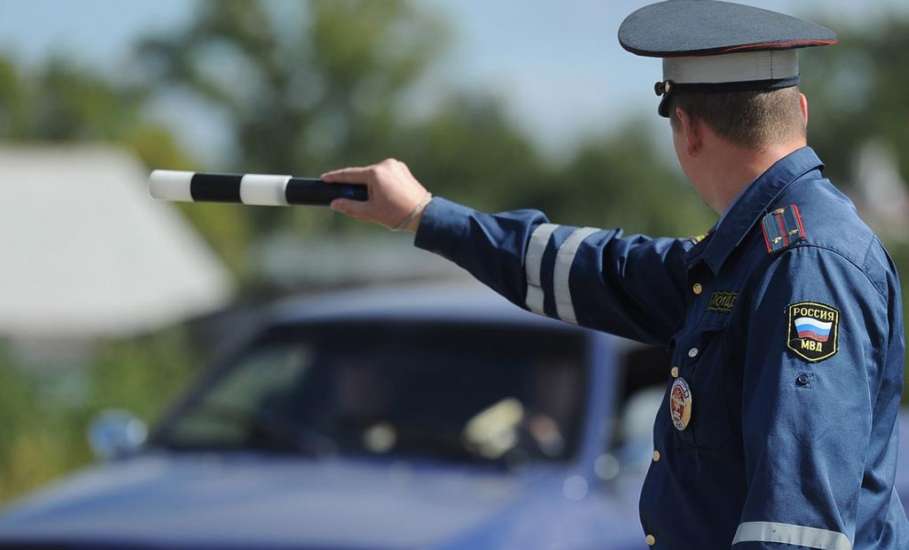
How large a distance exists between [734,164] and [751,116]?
3.0 inches

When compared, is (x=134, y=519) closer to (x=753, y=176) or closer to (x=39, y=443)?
(x=753, y=176)

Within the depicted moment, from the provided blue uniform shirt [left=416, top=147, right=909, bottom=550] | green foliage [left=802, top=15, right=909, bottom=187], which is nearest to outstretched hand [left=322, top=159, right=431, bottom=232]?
blue uniform shirt [left=416, top=147, right=909, bottom=550]

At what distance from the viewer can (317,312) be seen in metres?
5.64

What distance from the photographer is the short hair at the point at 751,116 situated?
234 cm

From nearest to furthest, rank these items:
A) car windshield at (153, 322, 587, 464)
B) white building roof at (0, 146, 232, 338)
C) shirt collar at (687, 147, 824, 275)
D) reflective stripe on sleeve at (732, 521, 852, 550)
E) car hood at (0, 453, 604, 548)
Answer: reflective stripe on sleeve at (732, 521, 852, 550), shirt collar at (687, 147, 824, 275), car hood at (0, 453, 604, 548), car windshield at (153, 322, 587, 464), white building roof at (0, 146, 232, 338)

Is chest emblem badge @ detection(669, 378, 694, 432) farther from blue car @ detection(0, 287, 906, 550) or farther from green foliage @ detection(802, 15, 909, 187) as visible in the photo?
green foliage @ detection(802, 15, 909, 187)

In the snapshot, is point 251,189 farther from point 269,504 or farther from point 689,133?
point 269,504

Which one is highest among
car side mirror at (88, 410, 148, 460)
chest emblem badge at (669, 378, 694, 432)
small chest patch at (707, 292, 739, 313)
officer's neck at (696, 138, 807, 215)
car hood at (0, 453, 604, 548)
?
officer's neck at (696, 138, 807, 215)

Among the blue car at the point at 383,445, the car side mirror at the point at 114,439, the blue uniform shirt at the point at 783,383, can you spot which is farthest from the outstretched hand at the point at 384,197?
the car side mirror at the point at 114,439

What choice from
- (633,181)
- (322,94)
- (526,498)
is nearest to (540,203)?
(633,181)

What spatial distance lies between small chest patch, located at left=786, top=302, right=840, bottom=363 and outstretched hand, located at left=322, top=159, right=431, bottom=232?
819mm

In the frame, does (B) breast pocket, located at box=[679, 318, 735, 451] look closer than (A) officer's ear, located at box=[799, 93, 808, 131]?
Yes

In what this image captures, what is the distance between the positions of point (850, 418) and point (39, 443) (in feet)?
27.0

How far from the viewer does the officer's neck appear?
Result: 7.69 feet
